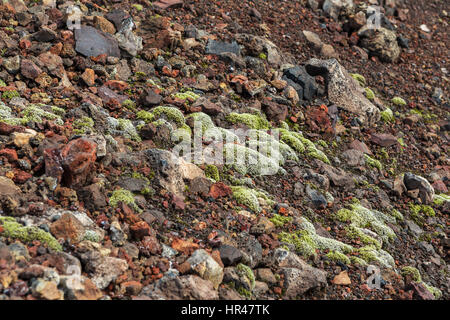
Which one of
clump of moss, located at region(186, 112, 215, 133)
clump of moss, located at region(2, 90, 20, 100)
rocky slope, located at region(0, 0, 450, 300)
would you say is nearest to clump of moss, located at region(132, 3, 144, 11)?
rocky slope, located at region(0, 0, 450, 300)

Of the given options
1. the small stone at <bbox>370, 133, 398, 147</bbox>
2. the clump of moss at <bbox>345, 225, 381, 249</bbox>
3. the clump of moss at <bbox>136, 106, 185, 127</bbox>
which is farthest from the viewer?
the small stone at <bbox>370, 133, 398, 147</bbox>

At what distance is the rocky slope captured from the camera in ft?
31.3

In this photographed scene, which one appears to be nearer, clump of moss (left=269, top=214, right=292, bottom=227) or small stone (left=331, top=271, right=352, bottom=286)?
small stone (left=331, top=271, right=352, bottom=286)

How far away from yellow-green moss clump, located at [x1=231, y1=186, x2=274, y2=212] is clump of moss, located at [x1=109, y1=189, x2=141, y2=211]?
120 inches

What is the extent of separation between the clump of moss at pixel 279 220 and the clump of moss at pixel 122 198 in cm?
380

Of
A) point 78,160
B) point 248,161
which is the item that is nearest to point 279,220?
point 248,161

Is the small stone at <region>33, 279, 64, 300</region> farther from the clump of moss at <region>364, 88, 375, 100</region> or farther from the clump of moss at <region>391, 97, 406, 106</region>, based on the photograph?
the clump of moss at <region>391, 97, 406, 106</region>

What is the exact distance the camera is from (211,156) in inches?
546

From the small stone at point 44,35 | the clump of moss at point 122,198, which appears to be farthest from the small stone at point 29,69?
the clump of moss at point 122,198

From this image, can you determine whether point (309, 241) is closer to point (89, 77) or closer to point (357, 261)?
point (357, 261)

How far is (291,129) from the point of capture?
695 inches

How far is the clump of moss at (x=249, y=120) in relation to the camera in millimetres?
16266

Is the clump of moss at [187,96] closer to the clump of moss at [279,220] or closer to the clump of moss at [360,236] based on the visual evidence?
the clump of moss at [279,220]

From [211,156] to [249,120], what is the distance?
319cm
